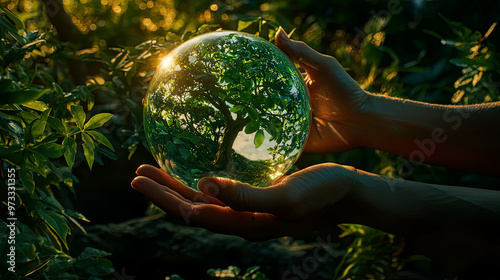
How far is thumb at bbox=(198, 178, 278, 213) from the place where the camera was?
1785mm

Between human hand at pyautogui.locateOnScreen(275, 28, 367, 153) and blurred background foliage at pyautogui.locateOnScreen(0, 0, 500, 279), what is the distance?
0.94 ft

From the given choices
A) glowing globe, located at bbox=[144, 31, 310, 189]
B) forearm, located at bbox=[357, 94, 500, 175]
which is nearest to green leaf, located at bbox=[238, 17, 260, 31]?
glowing globe, located at bbox=[144, 31, 310, 189]

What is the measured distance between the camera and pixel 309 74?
2.80m

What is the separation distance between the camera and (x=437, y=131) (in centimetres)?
293

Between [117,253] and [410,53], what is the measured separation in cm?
391

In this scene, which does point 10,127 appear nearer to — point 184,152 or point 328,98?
point 184,152

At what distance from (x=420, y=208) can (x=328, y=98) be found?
0.99 meters

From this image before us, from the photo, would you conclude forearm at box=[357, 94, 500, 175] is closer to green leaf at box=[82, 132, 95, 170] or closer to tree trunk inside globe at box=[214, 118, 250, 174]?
tree trunk inside globe at box=[214, 118, 250, 174]

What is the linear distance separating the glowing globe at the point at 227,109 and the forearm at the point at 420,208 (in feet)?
2.22

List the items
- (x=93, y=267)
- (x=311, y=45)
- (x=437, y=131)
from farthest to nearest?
(x=311, y=45), (x=437, y=131), (x=93, y=267)

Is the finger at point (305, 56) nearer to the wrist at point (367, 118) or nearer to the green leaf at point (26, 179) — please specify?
the wrist at point (367, 118)

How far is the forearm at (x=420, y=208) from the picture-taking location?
2383mm

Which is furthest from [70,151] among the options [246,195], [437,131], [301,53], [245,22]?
[437,131]

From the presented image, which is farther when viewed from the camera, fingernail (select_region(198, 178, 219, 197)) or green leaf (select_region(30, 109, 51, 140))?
fingernail (select_region(198, 178, 219, 197))
